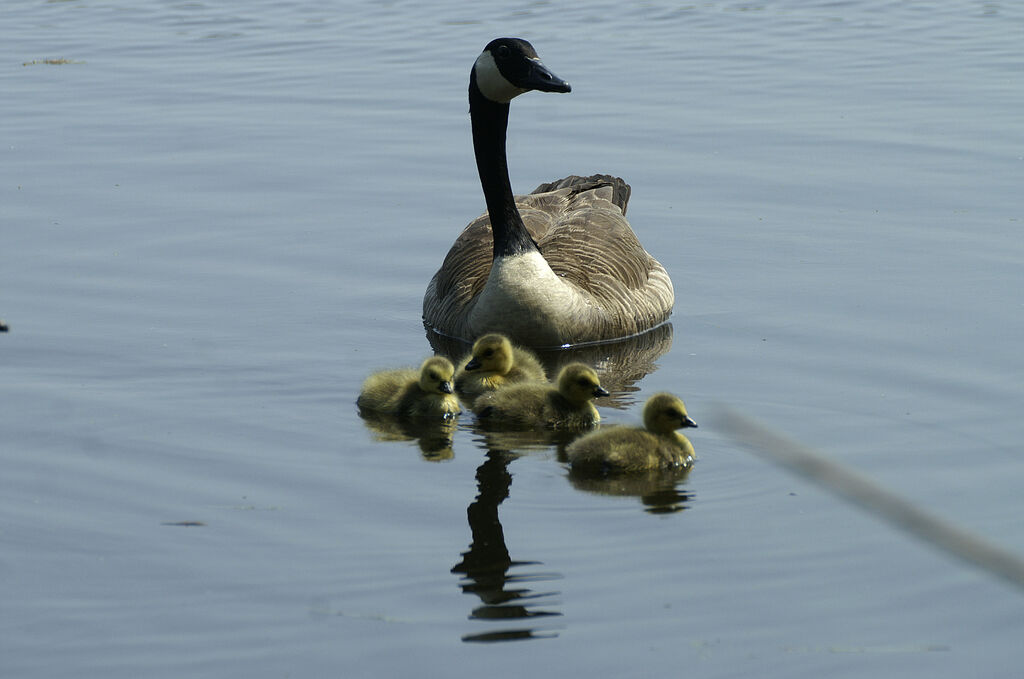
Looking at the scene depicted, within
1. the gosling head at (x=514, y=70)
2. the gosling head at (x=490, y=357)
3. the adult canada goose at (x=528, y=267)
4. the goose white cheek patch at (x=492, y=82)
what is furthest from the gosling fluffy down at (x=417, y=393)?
the goose white cheek patch at (x=492, y=82)

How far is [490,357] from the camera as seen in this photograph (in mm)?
7762

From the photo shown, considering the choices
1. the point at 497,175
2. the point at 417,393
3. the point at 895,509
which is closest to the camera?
the point at 895,509

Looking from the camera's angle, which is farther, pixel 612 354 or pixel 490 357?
pixel 612 354

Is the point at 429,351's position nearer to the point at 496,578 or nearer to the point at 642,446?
the point at 642,446

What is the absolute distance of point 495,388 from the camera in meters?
7.66

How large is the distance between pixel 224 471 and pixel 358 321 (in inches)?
113

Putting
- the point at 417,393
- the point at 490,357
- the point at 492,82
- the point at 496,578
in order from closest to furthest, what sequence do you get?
the point at 496,578 → the point at 417,393 → the point at 490,357 → the point at 492,82

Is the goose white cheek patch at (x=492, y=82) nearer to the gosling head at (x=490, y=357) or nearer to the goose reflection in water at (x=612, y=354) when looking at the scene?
the goose reflection in water at (x=612, y=354)

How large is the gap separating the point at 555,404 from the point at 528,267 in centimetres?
204

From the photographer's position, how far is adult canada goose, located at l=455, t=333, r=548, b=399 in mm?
7730

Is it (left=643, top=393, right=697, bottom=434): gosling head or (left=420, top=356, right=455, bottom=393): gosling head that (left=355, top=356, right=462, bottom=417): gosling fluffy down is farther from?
(left=643, top=393, right=697, bottom=434): gosling head

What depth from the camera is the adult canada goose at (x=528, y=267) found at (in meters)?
9.04

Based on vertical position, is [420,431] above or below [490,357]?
below

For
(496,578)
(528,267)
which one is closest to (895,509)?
(496,578)
